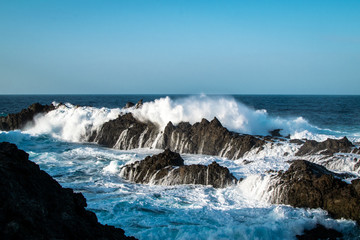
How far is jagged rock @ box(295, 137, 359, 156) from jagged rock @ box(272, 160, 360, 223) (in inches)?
193

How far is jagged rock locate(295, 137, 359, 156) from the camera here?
1568 centimetres

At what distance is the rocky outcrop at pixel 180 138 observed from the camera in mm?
18062

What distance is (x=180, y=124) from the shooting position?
71.6 feet

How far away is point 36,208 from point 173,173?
362 inches

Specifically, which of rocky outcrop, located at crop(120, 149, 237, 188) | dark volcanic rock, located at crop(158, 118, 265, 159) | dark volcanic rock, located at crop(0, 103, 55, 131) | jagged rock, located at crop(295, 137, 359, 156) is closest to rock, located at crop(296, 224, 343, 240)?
rocky outcrop, located at crop(120, 149, 237, 188)

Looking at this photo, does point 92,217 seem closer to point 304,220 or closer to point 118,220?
point 118,220

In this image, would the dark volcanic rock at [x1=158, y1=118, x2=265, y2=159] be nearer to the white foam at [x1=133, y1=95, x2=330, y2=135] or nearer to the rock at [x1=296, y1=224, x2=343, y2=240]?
the white foam at [x1=133, y1=95, x2=330, y2=135]

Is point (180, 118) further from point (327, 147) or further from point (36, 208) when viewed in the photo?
point (36, 208)

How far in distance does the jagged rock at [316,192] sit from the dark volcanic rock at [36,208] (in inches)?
263

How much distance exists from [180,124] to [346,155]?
10.7m

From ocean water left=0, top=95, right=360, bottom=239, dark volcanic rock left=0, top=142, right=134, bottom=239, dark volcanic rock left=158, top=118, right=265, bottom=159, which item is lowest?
ocean water left=0, top=95, right=360, bottom=239

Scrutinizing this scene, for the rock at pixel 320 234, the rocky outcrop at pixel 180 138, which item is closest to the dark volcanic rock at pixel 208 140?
the rocky outcrop at pixel 180 138

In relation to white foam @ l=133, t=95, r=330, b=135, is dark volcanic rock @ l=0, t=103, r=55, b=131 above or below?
below

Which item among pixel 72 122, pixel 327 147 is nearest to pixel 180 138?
pixel 327 147
